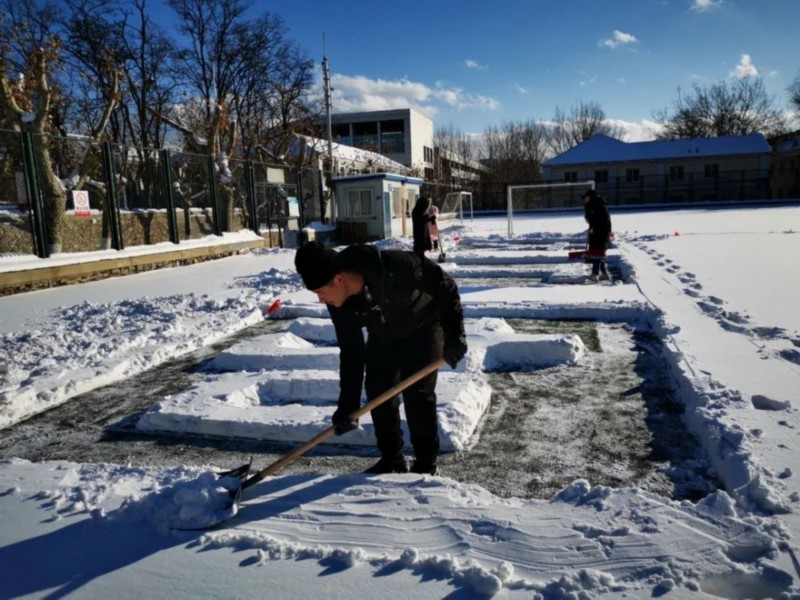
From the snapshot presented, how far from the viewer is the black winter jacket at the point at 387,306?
2.76 metres

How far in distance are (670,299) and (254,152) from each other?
949 inches

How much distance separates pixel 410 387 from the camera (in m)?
3.20

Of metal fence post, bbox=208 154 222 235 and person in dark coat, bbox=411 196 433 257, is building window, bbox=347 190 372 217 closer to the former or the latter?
metal fence post, bbox=208 154 222 235

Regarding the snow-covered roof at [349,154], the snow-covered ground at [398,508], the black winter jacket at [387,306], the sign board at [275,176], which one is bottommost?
the snow-covered ground at [398,508]

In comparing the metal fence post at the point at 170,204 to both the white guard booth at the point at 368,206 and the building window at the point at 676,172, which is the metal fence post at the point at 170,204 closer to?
the white guard booth at the point at 368,206

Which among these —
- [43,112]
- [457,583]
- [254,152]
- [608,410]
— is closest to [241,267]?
[43,112]

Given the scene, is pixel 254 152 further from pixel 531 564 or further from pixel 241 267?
pixel 531 564

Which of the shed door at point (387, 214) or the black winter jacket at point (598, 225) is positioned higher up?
the shed door at point (387, 214)

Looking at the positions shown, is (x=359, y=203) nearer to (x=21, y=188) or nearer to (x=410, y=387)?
(x=21, y=188)

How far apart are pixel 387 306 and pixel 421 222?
371 inches

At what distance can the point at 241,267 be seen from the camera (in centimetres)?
1391

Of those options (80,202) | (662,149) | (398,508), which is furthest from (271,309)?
(662,149)

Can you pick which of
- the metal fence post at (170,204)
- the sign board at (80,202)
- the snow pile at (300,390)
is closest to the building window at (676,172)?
the metal fence post at (170,204)

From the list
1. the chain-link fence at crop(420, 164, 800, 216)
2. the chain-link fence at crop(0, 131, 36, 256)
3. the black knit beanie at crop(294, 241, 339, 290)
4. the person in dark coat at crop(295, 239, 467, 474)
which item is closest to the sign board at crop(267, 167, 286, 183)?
the chain-link fence at crop(0, 131, 36, 256)
